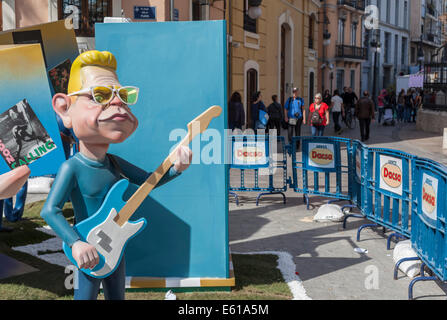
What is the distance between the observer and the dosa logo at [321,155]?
28.0ft

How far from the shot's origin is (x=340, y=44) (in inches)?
1527

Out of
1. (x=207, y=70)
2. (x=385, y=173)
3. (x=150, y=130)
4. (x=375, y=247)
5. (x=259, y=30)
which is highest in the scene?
(x=259, y=30)

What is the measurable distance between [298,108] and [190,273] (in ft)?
36.7

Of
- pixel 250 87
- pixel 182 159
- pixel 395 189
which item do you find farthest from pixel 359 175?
pixel 250 87

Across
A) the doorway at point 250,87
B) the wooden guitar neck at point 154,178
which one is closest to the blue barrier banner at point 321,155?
the wooden guitar neck at point 154,178

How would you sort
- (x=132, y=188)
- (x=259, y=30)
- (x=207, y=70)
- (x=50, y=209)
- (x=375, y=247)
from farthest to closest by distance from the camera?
1. (x=259, y=30)
2. (x=375, y=247)
3. (x=207, y=70)
4. (x=132, y=188)
5. (x=50, y=209)

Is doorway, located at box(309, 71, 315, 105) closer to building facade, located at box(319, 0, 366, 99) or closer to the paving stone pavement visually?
building facade, located at box(319, 0, 366, 99)

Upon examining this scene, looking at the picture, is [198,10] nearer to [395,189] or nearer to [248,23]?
[248,23]

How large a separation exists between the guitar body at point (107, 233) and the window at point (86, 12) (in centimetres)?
1130

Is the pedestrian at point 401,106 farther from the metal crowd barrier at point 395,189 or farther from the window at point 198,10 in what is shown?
the metal crowd barrier at point 395,189

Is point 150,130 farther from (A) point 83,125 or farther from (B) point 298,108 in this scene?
(B) point 298,108

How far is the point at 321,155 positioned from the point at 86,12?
8.36 metres
